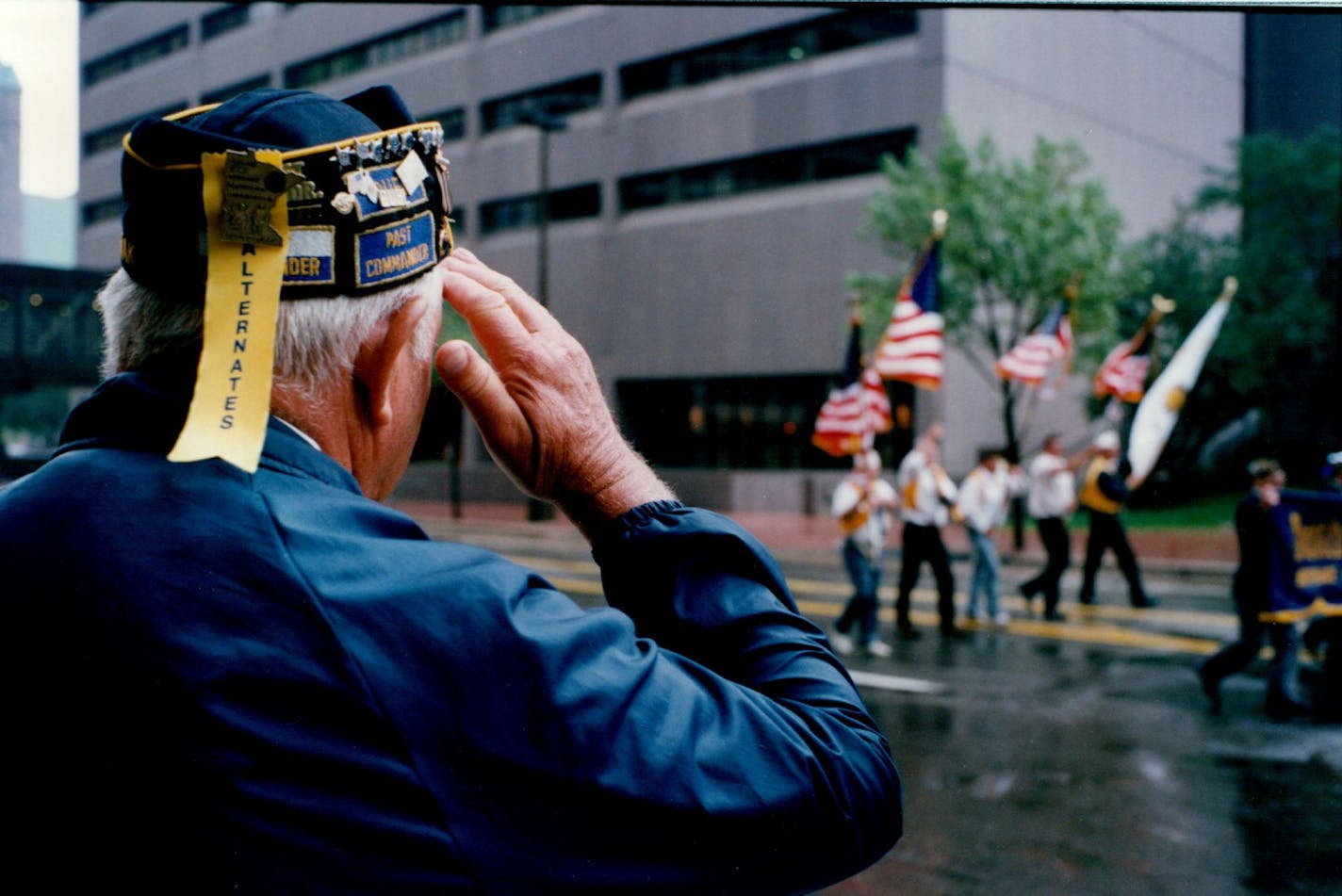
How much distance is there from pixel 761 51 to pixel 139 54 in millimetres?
16711

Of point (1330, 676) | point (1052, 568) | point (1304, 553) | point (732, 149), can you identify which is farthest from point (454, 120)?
point (1330, 676)

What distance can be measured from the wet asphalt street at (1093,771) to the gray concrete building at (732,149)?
14.8 meters

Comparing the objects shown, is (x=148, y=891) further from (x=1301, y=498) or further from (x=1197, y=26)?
(x=1197, y=26)

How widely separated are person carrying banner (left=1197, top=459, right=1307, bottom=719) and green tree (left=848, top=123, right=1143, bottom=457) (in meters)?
11.3

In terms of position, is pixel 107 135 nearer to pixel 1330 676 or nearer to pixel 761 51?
pixel 761 51

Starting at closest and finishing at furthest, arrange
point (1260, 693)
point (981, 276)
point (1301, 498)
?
point (1301, 498) → point (1260, 693) → point (981, 276)

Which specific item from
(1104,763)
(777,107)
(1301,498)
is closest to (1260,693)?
(1301,498)

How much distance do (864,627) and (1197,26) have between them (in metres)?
27.3

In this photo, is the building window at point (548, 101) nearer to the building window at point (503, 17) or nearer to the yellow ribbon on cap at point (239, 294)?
the building window at point (503, 17)

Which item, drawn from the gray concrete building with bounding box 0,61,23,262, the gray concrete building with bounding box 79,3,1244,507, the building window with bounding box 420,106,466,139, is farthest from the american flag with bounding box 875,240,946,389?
the building window with bounding box 420,106,466,139

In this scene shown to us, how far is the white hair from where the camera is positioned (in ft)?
3.41

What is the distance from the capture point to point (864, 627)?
33.1 feet

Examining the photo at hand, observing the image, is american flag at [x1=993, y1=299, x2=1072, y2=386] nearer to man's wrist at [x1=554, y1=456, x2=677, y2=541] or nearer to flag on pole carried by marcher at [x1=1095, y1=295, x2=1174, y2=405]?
flag on pole carried by marcher at [x1=1095, y1=295, x2=1174, y2=405]

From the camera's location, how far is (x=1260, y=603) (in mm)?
7938
